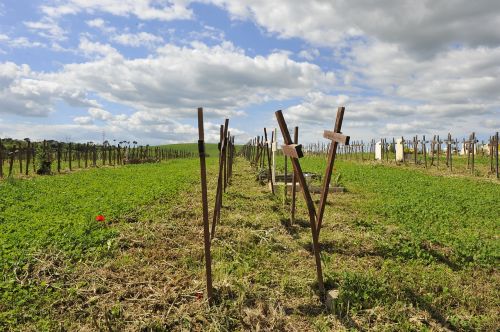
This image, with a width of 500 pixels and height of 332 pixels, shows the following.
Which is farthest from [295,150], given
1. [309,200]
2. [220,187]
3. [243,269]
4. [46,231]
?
[46,231]

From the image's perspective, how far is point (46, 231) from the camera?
7523 mm

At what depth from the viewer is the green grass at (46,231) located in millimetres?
5172

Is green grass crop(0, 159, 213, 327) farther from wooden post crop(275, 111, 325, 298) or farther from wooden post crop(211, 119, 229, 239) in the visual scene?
wooden post crop(275, 111, 325, 298)

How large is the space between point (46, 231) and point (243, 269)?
422cm

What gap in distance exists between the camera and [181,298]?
5145mm

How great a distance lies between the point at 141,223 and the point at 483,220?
28.8 feet

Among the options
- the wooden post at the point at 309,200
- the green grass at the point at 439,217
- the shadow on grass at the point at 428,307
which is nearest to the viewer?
the shadow on grass at the point at 428,307

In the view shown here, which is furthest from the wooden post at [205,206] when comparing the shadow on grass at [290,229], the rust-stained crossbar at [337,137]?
the shadow on grass at [290,229]

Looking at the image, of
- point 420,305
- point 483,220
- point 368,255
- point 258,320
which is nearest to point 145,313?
point 258,320

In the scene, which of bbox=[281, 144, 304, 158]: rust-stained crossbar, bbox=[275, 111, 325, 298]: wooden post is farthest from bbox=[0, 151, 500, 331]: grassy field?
bbox=[281, 144, 304, 158]: rust-stained crossbar

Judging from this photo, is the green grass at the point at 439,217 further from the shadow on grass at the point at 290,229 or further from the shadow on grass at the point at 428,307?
the shadow on grass at the point at 290,229

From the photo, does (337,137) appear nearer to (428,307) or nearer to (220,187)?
(428,307)

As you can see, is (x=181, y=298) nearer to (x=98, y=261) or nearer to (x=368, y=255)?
(x=98, y=261)

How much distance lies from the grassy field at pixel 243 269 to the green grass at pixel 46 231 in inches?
1.0
